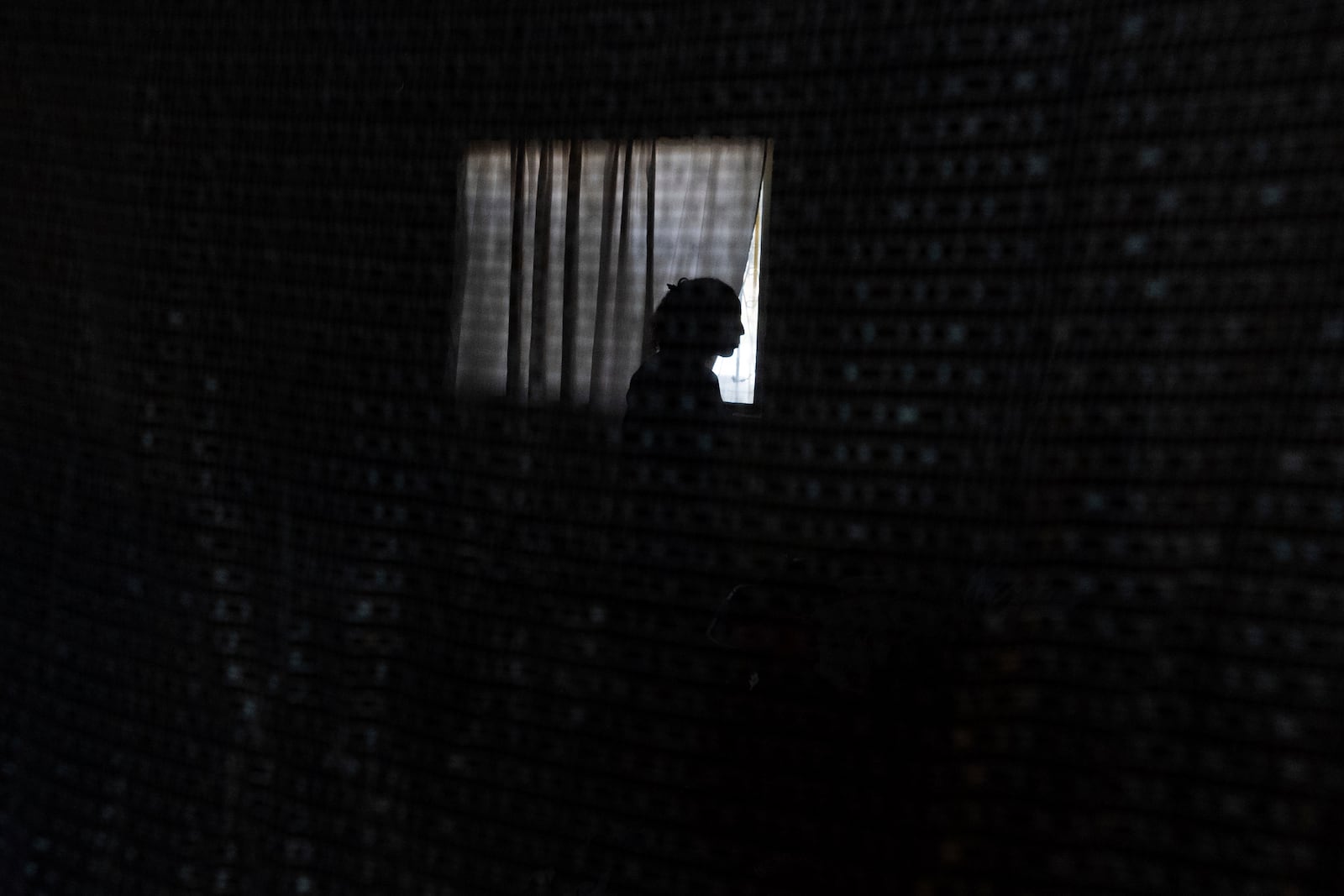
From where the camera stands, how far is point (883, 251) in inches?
22.0

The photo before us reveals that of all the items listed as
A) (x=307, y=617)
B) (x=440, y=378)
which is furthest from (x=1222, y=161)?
(x=307, y=617)

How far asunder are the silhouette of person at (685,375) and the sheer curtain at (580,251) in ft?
0.05

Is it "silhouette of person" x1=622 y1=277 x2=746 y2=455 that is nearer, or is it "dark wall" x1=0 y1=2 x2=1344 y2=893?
"dark wall" x1=0 y1=2 x2=1344 y2=893

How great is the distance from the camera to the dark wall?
0.49 m

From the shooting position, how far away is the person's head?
62 cm

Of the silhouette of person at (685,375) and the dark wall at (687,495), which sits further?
the silhouette of person at (685,375)

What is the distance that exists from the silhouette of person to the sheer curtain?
2 centimetres

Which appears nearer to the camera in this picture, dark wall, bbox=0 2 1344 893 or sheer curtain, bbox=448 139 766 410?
dark wall, bbox=0 2 1344 893

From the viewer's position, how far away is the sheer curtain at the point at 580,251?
0.64 meters

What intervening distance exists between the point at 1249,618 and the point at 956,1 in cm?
39

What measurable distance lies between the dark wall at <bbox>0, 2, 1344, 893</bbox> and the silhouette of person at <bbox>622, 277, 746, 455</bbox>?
4cm

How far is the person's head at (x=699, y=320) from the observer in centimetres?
62

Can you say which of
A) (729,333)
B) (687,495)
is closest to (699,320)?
(729,333)

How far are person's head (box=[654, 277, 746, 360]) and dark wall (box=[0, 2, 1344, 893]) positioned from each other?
52mm
